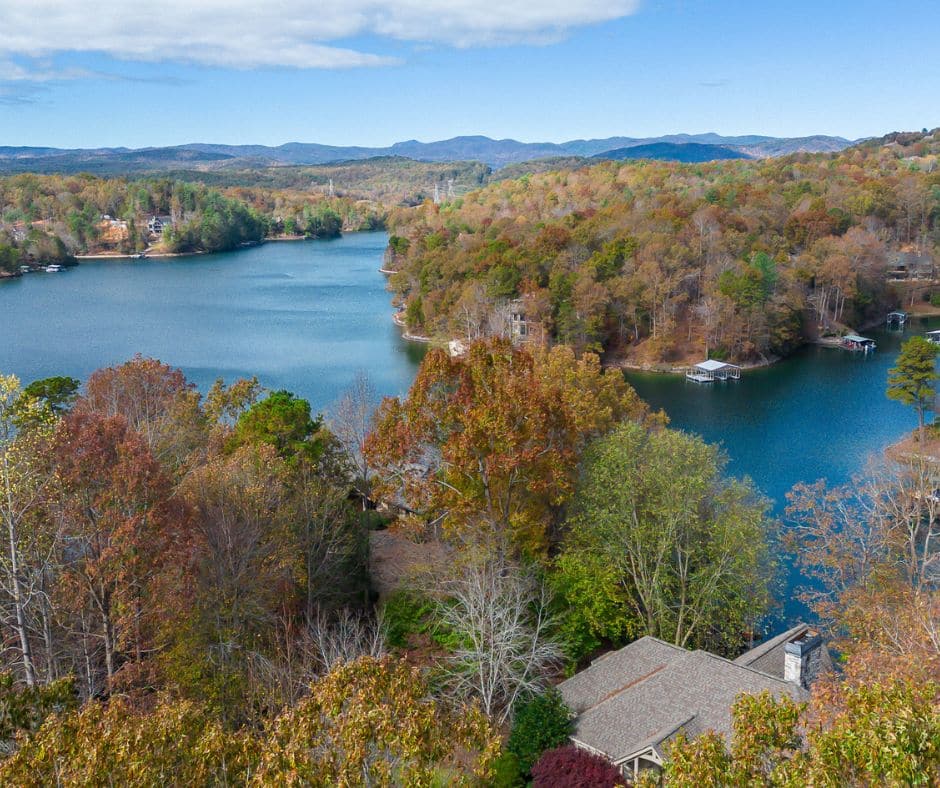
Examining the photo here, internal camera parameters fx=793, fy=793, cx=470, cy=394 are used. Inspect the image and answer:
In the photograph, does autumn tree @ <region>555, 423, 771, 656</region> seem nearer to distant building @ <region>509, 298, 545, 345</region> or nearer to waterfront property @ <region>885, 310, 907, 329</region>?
distant building @ <region>509, 298, 545, 345</region>

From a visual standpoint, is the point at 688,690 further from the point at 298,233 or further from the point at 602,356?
the point at 298,233

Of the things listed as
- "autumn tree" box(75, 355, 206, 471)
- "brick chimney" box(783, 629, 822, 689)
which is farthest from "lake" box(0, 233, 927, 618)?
"autumn tree" box(75, 355, 206, 471)

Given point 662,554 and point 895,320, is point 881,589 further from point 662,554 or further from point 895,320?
point 895,320

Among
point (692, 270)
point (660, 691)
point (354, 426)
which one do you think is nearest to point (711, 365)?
point (692, 270)

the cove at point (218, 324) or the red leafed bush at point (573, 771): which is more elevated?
the cove at point (218, 324)

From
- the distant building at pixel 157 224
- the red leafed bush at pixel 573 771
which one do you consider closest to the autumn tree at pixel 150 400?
the red leafed bush at pixel 573 771

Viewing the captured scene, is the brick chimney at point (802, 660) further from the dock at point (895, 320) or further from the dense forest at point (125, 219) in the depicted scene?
the dense forest at point (125, 219)
